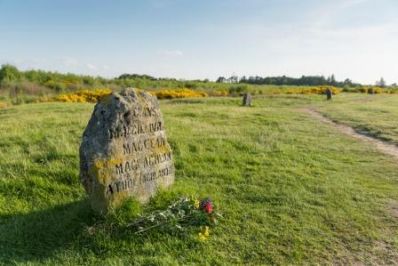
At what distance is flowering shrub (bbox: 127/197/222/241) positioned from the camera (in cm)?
544

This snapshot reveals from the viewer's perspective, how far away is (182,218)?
561 cm

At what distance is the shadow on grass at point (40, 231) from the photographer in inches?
200

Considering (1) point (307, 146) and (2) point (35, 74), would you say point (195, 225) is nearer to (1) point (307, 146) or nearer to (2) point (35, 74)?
(1) point (307, 146)

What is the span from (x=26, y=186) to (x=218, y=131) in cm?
600

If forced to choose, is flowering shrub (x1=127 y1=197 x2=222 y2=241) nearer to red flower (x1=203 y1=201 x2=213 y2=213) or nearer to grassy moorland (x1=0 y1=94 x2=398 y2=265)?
red flower (x1=203 y1=201 x2=213 y2=213)

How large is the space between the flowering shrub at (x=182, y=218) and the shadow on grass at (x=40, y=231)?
692 millimetres

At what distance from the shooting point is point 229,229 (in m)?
5.64

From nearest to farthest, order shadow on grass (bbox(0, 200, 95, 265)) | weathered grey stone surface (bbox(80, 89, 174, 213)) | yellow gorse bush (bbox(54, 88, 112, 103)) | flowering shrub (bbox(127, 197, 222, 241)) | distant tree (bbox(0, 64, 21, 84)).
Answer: shadow on grass (bbox(0, 200, 95, 265))
flowering shrub (bbox(127, 197, 222, 241))
weathered grey stone surface (bbox(80, 89, 174, 213))
yellow gorse bush (bbox(54, 88, 112, 103))
distant tree (bbox(0, 64, 21, 84))

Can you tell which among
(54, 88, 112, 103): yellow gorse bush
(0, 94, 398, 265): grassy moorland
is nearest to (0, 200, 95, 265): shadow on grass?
(0, 94, 398, 265): grassy moorland

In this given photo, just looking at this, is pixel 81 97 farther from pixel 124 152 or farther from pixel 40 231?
pixel 40 231

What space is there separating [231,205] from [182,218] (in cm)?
102

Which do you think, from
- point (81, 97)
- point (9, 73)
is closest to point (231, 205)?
point (81, 97)

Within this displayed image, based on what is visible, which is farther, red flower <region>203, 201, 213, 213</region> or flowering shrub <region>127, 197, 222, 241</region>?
red flower <region>203, 201, 213, 213</region>

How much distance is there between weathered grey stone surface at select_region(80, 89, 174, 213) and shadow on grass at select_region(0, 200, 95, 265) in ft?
1.13
